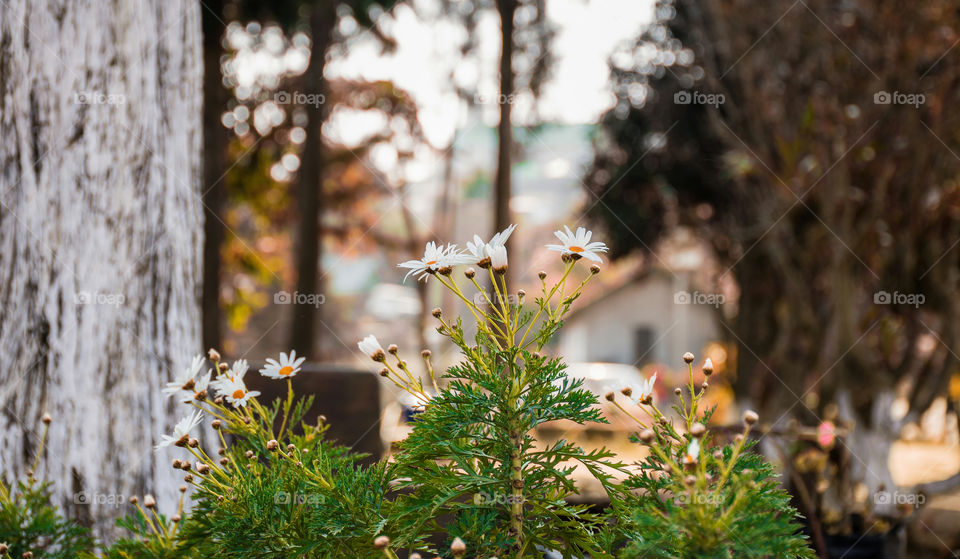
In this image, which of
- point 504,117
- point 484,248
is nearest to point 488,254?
point 484,248

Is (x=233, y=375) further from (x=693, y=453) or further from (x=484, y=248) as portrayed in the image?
(x=693, y=453)

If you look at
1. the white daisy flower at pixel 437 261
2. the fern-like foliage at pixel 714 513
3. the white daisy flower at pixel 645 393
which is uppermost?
the white daisy flower at pixel 437 261

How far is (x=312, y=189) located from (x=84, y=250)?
697 cm

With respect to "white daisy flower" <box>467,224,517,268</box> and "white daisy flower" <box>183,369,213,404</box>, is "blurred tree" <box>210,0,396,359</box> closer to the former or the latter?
"white daisy flower" <box>183,369,213,404</box>

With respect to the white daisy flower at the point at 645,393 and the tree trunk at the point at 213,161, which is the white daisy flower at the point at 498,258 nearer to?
the white daisy flower at the point at 645,393

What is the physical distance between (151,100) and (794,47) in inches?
154

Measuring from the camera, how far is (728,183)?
652 centimetres

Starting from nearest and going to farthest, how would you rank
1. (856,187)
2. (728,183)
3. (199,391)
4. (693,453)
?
(693,453) → (199,391) → (856,187) → (728,183)

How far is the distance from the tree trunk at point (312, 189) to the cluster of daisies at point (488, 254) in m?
7.16

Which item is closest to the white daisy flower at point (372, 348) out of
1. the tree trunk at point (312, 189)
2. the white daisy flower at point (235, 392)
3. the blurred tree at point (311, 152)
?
the white daisy flower at point (235, 392)

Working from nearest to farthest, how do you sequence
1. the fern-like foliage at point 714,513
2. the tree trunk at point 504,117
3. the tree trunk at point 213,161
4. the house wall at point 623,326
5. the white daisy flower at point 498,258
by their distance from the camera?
the fern-like foliage at point 714,513 < the white daisy flower at point 498,258 < the tree trunk at point 213,161 < the tree trunk at point 504,117 < the house wall at point 623,326

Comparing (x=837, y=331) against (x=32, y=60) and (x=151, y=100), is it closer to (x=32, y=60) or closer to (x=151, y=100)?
(x=151, y=100)

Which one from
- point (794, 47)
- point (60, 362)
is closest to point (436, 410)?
point (60, 362)

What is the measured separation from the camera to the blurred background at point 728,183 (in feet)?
9.97
